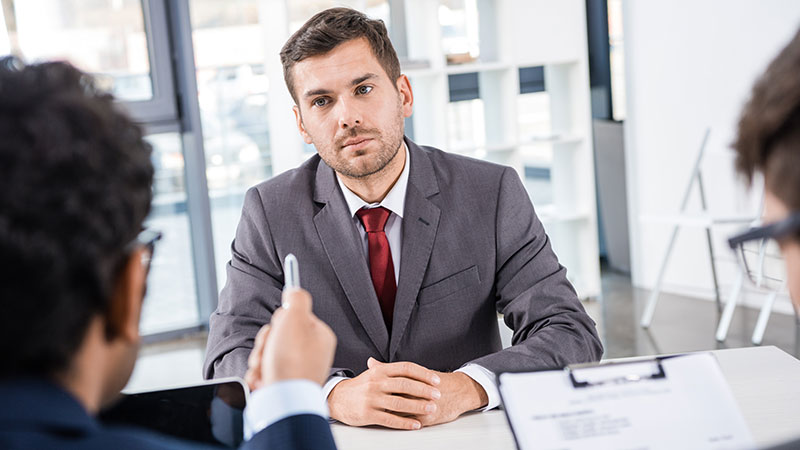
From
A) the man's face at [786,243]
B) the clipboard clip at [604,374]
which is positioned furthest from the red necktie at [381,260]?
the man's face at [786,243]

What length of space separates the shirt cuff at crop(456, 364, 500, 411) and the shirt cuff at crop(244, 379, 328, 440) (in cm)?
71

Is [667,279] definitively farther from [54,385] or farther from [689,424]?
[54,385]

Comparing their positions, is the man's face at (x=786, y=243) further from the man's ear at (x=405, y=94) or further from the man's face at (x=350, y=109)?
the man's ear at (x=405, y=94)

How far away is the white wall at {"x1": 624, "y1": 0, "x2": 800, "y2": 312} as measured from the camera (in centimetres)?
462

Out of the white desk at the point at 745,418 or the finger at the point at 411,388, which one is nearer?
the white desk at the point at 745,418

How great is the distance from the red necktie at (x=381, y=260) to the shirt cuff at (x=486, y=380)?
0.33 metres

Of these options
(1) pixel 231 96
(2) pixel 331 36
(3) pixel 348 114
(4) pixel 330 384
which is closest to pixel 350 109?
(3) pixel 348 114

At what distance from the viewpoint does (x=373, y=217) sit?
1975 mm

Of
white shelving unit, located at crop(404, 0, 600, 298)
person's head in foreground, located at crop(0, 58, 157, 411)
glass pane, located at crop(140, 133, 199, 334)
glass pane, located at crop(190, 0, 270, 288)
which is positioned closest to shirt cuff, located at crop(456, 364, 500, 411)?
person's head in foreground, located at crop(0, 58, 157, 411)

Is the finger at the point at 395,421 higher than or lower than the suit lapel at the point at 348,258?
lower

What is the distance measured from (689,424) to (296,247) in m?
1.05

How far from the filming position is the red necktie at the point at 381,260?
1.92 metres

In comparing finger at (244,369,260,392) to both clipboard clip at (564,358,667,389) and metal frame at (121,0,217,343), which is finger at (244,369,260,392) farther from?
metal frame at (121,0,217,343)

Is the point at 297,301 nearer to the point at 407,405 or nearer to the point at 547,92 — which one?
the point at 407,405
